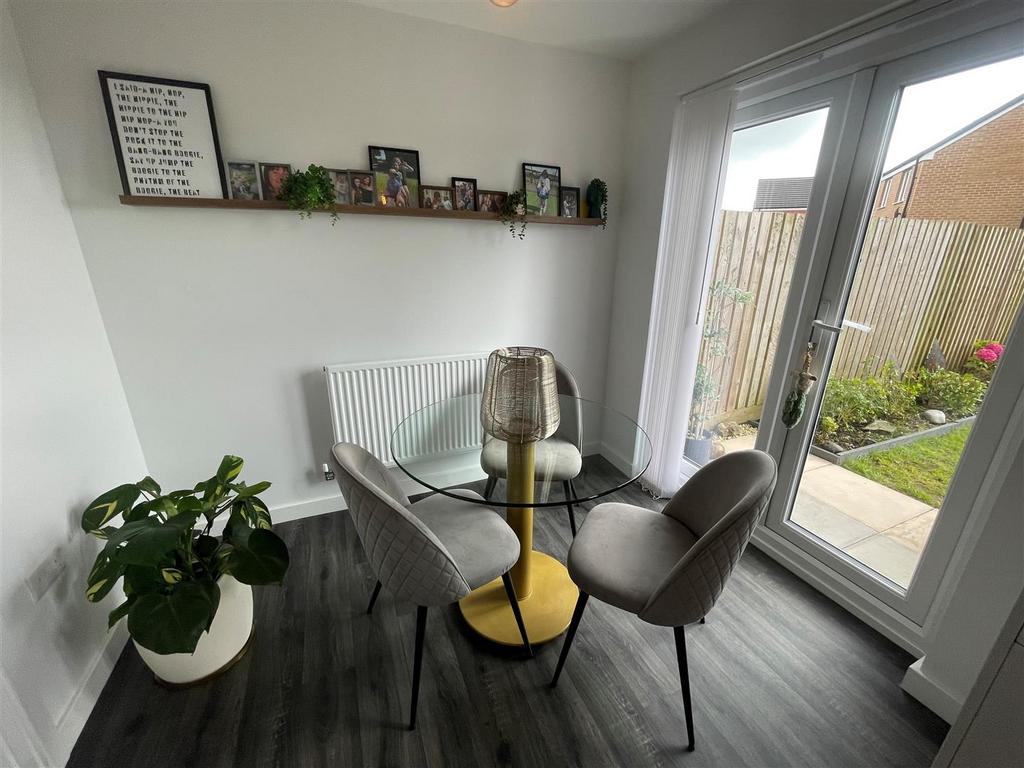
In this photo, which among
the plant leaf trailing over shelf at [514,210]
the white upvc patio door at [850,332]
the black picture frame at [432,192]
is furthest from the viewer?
the plant leaf trailing over shelf at [514,210]

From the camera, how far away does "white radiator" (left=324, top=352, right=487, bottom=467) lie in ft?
7.57

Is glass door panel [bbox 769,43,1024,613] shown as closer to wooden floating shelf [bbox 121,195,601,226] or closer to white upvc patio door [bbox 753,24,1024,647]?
white upvc patio door [bbox 753,24,1024,647]

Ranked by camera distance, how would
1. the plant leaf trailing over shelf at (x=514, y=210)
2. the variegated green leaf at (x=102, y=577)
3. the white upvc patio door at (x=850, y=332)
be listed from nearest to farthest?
the variegated green leaf at (x=102, y=577), the white upvc patio door at (x=850, y=332), the plant leaf trailing over shelf at (x=514, y=210)

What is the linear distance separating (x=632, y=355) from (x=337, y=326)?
1.83m

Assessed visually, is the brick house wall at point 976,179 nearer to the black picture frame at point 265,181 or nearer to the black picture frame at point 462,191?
the black picture frame at point 462,191

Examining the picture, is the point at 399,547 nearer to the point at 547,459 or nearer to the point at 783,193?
the point at 547,459

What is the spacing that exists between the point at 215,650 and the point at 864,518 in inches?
106

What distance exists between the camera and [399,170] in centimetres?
218

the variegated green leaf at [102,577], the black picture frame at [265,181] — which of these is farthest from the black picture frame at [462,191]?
the variegated green leaf at [102,577]

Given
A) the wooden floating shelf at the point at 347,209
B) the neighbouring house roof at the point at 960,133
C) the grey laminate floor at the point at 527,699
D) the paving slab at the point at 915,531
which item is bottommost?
the grey laminate floor at the point at 527,699

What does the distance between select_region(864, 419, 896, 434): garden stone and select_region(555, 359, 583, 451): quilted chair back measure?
124 cm

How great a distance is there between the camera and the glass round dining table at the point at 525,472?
5.09 ft

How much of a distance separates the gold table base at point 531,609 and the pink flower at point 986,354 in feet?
5.66

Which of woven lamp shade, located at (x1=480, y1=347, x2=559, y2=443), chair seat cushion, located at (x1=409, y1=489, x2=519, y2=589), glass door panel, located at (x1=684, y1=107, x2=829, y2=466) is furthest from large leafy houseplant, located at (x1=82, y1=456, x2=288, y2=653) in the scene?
glass door panel, located at (x1=684, y1=107, x2=829, y2=466)
